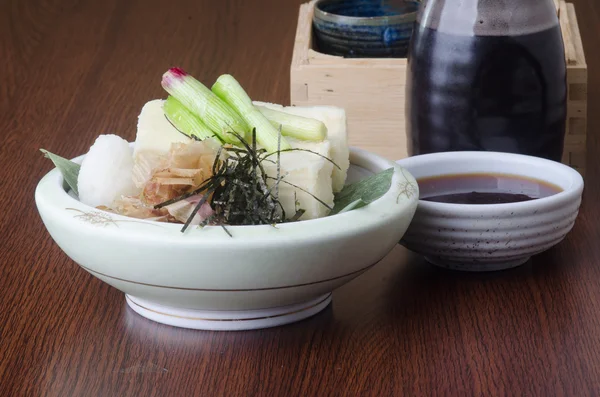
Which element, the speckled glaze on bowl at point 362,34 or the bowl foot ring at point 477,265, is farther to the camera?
the speckled glaze on bowl at point 362,34

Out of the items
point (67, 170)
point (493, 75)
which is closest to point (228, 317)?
point (67, 170)

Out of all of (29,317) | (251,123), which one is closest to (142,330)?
(29,317)

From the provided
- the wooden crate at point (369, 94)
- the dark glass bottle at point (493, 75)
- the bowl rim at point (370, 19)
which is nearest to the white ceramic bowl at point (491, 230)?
the dark glass bottle at point (493, 75)

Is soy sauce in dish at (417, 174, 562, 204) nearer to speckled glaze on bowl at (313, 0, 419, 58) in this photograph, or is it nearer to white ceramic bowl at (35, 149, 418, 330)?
white ceramic bowl at (35, 149, 418, 330)

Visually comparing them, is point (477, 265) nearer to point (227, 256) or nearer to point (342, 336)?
point (342, 336)

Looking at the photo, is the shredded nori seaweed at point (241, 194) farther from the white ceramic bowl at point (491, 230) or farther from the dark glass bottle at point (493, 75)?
the dark glass bottle at point (493, 75)
